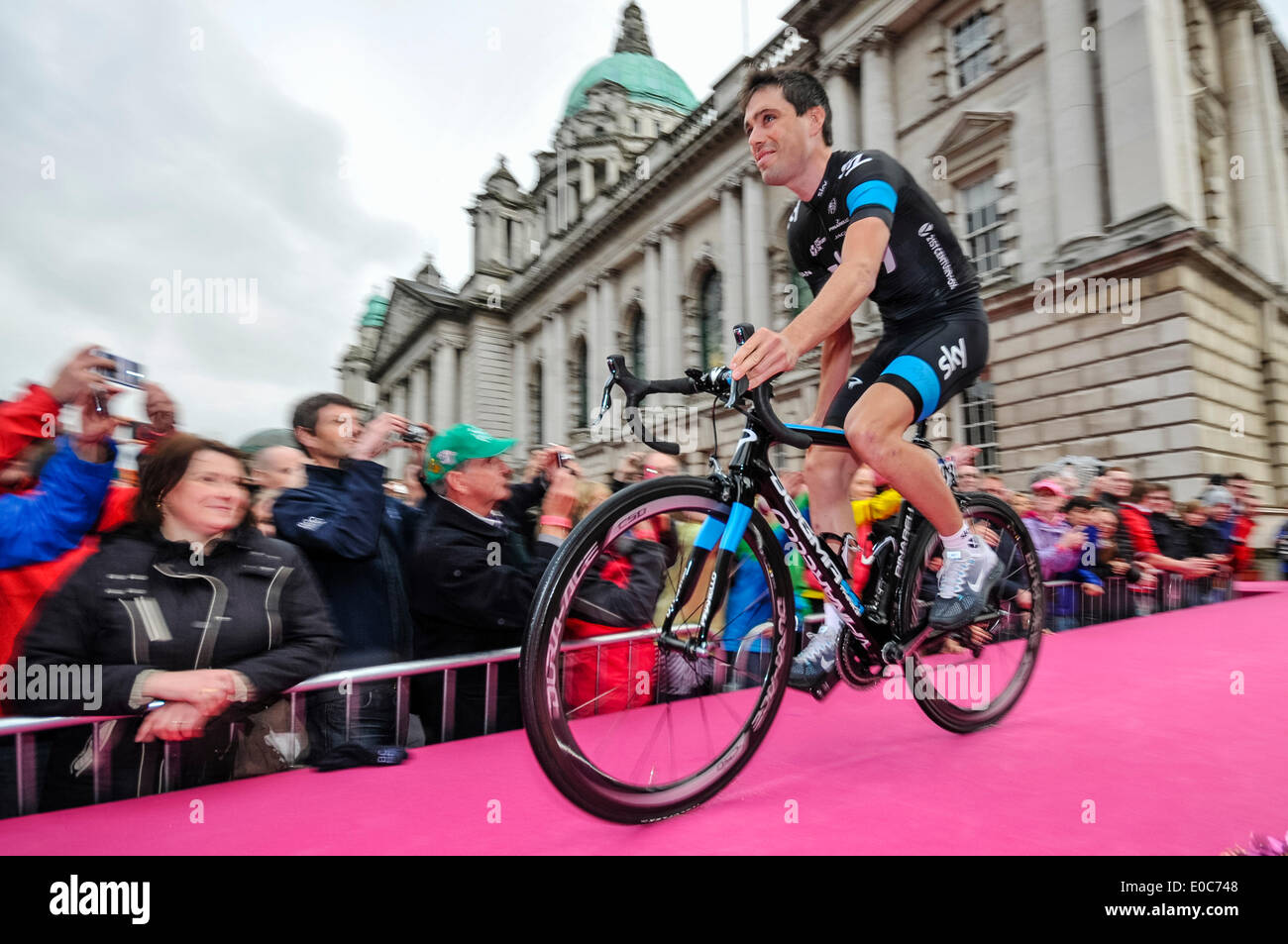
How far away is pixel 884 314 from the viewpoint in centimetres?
285

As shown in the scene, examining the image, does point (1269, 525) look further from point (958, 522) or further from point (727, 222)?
point (727, 222)

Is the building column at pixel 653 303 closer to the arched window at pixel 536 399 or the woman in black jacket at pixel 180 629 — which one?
the arched window at pixel 536 399

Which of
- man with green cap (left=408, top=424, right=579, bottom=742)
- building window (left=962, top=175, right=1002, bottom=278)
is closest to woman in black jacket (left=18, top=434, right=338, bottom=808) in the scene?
man with green cap (left=408, top=424, right=579, bottom=742)

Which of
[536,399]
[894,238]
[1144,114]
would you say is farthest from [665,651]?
[536,399]

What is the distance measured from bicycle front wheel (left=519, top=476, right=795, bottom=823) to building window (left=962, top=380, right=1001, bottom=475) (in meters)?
15.4

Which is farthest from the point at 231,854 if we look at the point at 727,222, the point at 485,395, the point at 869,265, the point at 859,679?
the point at 485,395

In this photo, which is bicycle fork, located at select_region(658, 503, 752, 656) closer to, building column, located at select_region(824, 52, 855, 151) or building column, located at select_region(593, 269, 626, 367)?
building column, located at select_region(824, 52, 855, 151)

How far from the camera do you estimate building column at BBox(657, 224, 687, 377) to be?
28672 millimetres

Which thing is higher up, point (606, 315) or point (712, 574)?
point (606, 315)

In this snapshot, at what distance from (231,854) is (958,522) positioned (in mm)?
2407

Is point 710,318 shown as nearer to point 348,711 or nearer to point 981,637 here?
point 981,637

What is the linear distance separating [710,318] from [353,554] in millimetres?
25943

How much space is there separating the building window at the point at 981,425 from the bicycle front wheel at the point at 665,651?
15355 mm

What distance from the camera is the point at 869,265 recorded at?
226cm
